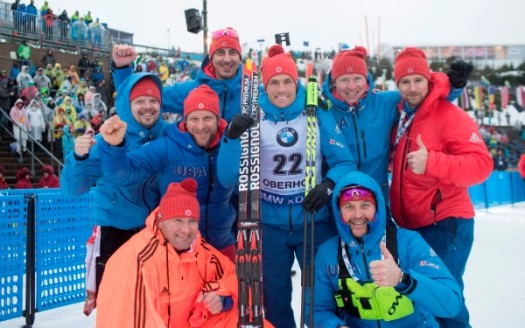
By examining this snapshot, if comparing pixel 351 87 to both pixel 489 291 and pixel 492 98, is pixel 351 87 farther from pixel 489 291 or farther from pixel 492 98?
pixel 492 98

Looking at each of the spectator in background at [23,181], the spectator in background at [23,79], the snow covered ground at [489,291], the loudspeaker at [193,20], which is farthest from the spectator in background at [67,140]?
the snow covered ground at [489,291]

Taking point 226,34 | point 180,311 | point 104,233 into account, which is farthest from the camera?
point 226,34

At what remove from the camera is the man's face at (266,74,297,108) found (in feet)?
11.5

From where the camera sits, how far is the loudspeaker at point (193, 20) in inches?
459

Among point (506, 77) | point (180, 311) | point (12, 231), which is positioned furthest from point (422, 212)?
point (506, 77)

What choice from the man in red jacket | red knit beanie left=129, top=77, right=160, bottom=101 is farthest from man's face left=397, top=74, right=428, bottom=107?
red knit beanie left=129, top=77, right=160, bottom=101

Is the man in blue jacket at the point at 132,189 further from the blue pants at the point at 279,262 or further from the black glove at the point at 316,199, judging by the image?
the black glove at the point at 316,199

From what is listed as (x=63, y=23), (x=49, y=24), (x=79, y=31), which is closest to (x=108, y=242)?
(x=49, y=24)

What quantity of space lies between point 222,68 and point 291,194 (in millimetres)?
1261

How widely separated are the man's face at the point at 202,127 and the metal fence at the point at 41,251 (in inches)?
107

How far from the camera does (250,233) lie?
3340mm

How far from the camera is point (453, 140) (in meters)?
3.42

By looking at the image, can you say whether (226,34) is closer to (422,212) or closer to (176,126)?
(176,126)

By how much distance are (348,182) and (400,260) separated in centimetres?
56
